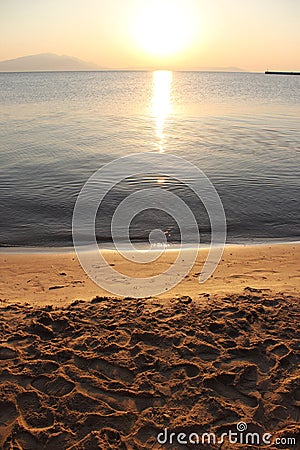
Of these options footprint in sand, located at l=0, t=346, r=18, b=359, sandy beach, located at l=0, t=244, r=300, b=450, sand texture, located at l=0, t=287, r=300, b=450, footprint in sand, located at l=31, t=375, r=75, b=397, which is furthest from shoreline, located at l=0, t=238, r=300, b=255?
footprint in sand, located at l=31, t=375, r=75, b=397

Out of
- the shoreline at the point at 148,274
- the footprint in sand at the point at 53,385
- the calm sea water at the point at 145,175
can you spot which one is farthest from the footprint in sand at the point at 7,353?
the calm sea water at the point at 145,175

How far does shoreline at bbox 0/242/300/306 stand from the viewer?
677 centimetres

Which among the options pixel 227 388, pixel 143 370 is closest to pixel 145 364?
pixel 143 370

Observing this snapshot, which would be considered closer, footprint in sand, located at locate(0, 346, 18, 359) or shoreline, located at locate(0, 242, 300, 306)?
footprint in sand, located at locate(0, 346, 18, 359)

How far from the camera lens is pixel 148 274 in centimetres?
765

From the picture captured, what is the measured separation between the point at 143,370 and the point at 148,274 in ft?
9.79

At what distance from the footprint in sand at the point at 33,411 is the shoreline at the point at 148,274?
7.04 ft

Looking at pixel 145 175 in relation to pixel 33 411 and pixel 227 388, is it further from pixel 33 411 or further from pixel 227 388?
pixel 33 411

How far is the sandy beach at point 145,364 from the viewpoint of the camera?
4.01 metres

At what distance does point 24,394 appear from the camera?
14.3ft

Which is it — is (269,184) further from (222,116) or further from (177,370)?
(222,116)

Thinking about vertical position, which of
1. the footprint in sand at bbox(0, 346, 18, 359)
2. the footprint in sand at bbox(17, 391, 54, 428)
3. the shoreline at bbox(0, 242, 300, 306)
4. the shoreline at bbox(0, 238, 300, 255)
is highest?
the shoreline at bbox(0, 238, 300, 255)

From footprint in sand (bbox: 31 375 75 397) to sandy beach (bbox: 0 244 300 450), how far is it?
0.4 inches

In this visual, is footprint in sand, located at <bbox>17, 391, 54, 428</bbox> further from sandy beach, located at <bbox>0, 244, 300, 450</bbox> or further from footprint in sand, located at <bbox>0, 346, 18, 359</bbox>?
footprint in sand, located at <bbox>0, 346, 18, 359</bbox>
